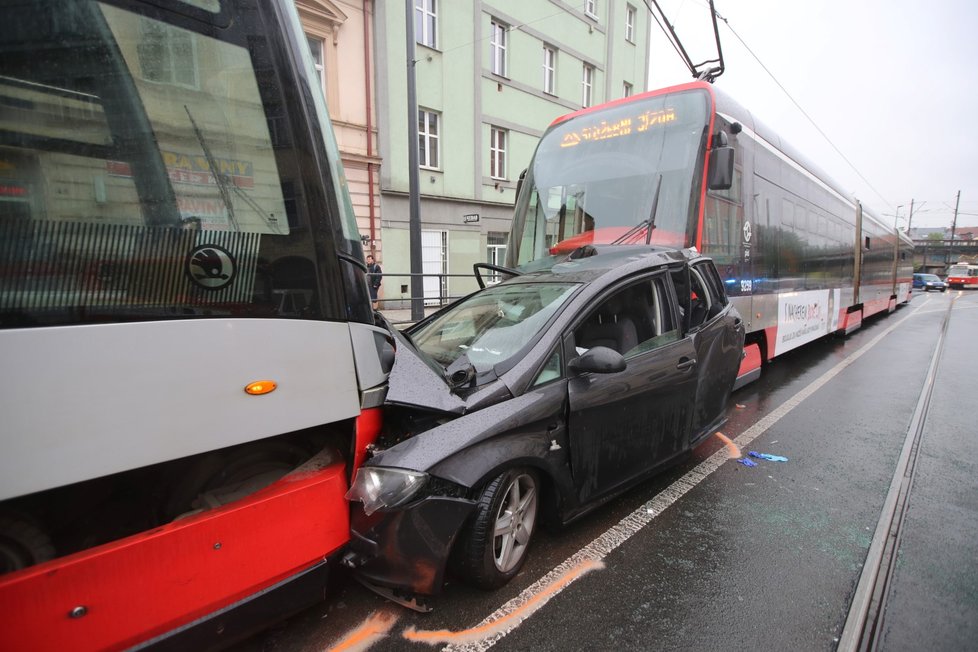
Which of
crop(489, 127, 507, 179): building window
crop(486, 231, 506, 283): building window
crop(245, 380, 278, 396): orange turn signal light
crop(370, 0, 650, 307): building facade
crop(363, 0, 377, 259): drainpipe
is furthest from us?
crop(486, 231, 506, 283): building window

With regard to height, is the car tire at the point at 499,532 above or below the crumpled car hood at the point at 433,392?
below

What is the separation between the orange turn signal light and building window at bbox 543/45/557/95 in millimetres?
20286

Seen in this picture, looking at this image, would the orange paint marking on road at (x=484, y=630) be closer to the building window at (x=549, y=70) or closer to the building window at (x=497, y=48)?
the building window at (x=497, y=48)

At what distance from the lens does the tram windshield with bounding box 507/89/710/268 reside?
215 inches

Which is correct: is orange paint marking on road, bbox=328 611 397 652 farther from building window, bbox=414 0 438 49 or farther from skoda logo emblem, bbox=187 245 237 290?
building window, bbox=414 0 438 49

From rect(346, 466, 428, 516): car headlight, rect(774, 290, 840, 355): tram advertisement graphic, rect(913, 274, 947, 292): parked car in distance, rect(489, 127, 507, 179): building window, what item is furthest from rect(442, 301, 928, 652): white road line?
rect(913, 274, 947, 292): parked car in distance

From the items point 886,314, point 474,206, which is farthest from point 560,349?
point 886,314

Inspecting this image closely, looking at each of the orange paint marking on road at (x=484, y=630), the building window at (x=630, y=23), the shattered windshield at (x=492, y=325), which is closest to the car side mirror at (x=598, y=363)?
the shattered windshield at (x=492, y=325)

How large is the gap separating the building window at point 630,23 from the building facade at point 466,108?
104 inches

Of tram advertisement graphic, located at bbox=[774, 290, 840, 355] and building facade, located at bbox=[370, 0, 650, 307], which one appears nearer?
tram advertisement graphic, located at bbox=[774, 290, 840, 355]

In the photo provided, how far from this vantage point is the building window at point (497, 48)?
683 inches

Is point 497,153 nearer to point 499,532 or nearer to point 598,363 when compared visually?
point 598,363

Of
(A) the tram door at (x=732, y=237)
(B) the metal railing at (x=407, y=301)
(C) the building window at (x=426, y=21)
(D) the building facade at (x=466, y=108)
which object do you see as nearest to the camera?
(A) the tram door at (x=732, y=237)

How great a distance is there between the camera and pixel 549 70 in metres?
19.9
